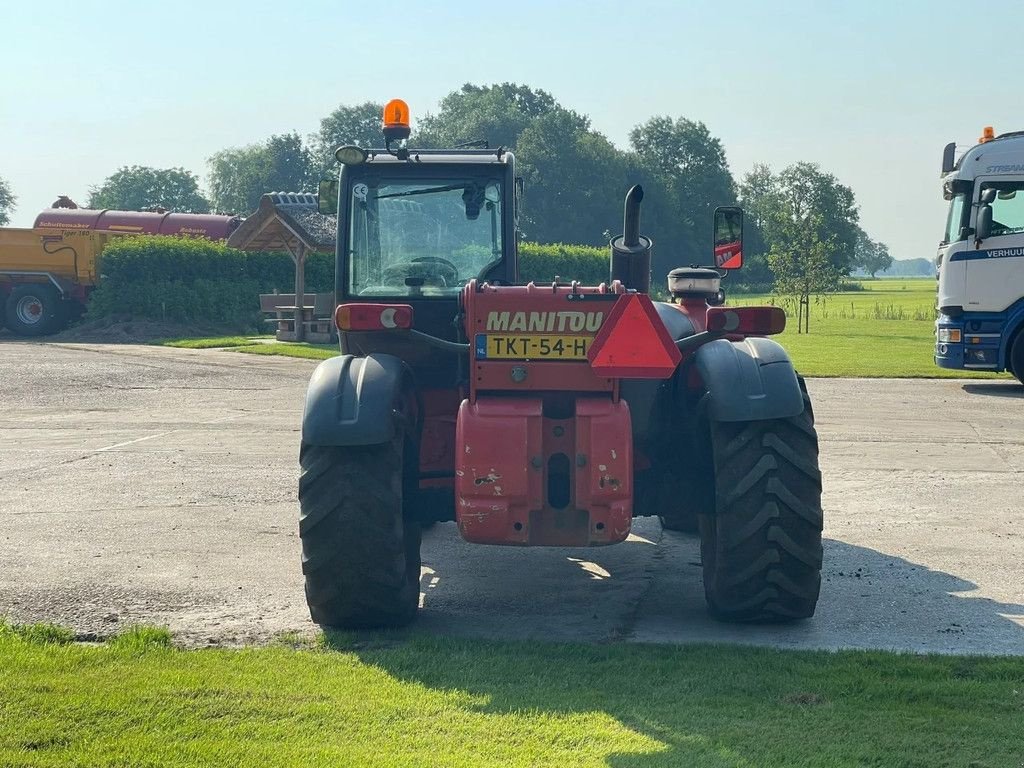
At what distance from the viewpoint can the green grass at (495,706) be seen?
4.49 metres

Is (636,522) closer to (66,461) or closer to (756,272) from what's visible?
(66,461)

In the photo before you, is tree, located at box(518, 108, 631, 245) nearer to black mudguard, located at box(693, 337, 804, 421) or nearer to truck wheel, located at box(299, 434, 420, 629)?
black mudguard, located at box(693, 337, 804, 421)

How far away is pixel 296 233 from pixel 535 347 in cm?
2551

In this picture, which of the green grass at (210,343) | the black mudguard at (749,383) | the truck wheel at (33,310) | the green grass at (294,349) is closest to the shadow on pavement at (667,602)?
the black mudguard at (749,383)

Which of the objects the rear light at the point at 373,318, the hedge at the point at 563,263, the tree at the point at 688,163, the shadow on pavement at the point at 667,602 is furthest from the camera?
the tree at the point at 688,163

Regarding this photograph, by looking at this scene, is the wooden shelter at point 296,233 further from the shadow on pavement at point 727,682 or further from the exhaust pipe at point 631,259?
the shadow on pavement at point 727,682

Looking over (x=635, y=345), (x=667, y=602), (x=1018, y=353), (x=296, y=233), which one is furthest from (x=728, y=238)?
(x=296, y=233)

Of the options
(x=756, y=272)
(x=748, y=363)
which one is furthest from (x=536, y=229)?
(x=748, y=363)

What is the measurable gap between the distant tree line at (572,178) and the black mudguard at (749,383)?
6015cm

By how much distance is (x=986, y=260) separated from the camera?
718 inches

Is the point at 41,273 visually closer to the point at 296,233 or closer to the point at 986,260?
the point at 296,233

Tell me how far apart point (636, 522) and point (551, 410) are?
3.63 metres

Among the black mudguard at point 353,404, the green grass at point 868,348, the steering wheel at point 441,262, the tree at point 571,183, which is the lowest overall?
the green grass at point 868,348

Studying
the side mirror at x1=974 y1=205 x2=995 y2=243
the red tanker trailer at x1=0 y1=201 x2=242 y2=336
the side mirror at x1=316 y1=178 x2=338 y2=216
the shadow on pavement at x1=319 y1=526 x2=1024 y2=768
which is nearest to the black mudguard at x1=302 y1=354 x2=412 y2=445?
the shadow on pavement at x1=319 y1=526 x2=1024 y2=768
